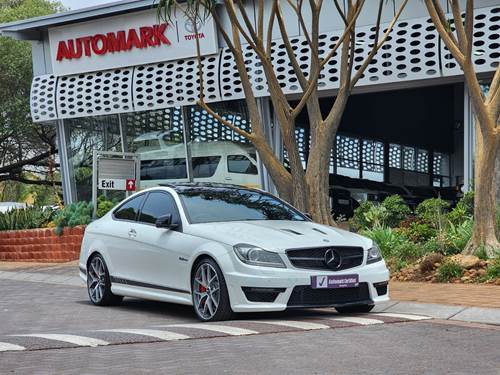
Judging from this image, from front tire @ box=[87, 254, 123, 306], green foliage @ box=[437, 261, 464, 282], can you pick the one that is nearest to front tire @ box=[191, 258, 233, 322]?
front tire @ box=[87, 254, 123, 306]

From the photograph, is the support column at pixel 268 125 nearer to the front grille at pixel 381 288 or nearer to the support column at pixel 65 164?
the support column at pixel 65 164

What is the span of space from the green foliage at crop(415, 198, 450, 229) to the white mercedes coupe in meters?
4.94

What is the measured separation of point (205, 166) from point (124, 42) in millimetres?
3932

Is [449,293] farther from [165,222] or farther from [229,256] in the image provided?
[165,222]

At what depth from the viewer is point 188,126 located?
77.0 ft

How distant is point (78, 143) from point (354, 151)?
8423 mm

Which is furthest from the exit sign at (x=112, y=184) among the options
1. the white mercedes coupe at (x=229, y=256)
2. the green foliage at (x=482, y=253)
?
the green foliage at (x=482, y=253)

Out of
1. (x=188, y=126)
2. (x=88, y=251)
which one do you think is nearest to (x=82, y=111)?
(x=188, y=126)

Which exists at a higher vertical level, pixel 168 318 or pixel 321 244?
pixel 321 244

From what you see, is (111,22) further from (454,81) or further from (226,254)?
(226,254)

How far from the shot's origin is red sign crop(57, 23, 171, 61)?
22828 millimetres

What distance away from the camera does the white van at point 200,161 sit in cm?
2266

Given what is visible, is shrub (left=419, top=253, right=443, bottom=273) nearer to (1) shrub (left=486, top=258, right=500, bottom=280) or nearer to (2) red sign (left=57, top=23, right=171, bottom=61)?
(1) shrub (left=486, top=258, right=500, bottom=280)

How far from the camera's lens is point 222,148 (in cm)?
2305
